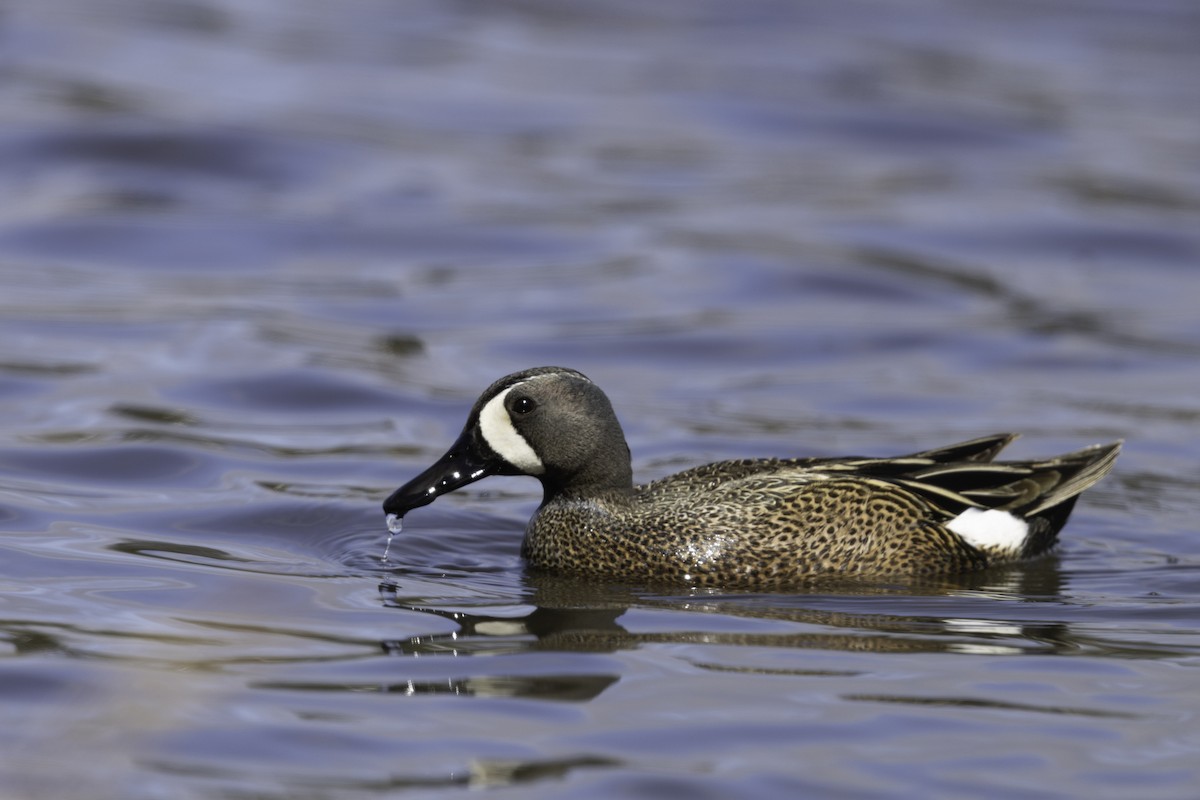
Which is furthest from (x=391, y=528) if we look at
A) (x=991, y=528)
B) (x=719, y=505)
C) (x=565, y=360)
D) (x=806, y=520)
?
(x=565, y=360)

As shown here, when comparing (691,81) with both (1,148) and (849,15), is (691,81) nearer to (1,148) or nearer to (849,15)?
(849,15)

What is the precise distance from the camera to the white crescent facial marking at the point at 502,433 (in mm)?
7922

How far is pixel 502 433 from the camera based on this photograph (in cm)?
795

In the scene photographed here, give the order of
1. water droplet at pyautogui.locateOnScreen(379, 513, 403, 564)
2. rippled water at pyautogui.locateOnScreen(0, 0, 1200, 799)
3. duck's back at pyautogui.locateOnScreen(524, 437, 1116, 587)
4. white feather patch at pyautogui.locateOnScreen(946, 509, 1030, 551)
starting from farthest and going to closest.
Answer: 1. white feather patch at pyautogui.locateOnScreen(946, 509, 1030, 551)
2. water droplet at pyautogui.locateOnScreen(379, 513, 403, 564)
3. duck's back at pyautogui.locateOnScreen(524, 437, 1116, 587)
4. rippled water at pyautogui.locateOnScreen(0, 0, 1200, 799)

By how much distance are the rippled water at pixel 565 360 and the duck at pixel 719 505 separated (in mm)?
209

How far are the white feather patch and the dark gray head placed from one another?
1486 millimetres

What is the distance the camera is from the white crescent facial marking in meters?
7.92

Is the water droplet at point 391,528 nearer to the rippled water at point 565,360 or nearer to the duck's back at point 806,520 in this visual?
the rippled water at point 565,360

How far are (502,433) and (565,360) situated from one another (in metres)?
4.21

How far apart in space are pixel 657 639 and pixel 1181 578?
7.73ft

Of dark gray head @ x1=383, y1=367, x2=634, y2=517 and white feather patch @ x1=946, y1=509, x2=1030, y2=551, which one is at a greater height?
dark gray head @ x1=383, y1=367, x2=634, y2=517

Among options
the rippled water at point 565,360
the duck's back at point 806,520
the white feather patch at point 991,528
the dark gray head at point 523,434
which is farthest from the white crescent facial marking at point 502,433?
the white feather patch at point 991,528

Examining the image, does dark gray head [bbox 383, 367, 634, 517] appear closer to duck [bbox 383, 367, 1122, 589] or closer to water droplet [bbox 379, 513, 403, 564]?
duck [bbox 383, 367, 1122, 589]

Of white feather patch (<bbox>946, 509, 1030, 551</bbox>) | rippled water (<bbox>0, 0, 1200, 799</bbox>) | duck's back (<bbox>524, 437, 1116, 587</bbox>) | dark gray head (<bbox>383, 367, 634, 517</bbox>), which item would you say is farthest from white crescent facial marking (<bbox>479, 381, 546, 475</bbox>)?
white feather patch (<bbox>946, 509, 1030, 551</bbox>)
